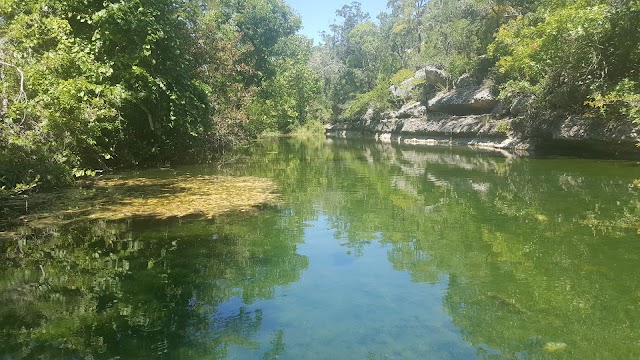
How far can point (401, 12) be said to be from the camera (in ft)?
200

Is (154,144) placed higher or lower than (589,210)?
higher

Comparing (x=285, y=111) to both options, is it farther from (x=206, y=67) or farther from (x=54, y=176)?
(x=54, y=176)

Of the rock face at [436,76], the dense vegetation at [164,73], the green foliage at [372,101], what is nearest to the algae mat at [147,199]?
the dense vegetation at [164,73]

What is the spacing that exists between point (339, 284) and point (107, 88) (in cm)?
881

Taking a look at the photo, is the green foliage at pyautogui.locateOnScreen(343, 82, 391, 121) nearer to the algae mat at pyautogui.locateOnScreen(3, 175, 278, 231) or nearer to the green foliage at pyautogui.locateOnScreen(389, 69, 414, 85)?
the green foliage at pyautogui.locateOnScreen(389, 69, 414, 85)

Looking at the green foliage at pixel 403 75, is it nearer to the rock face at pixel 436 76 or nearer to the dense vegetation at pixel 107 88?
the rock face at pixel 436 76

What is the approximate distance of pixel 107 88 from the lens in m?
11.0

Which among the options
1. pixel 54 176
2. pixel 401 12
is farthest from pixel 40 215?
pixel 401 12

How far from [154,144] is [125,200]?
649cm

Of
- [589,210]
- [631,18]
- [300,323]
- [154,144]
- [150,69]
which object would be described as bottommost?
[300,323]

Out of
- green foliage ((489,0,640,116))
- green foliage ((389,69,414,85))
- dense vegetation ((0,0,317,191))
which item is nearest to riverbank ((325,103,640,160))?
green foliage ((489,0,640,116))

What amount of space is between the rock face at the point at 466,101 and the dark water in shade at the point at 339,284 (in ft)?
63.2

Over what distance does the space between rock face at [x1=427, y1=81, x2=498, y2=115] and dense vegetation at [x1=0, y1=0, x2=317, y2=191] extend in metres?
15.0

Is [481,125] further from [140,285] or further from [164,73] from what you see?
[140,285]
